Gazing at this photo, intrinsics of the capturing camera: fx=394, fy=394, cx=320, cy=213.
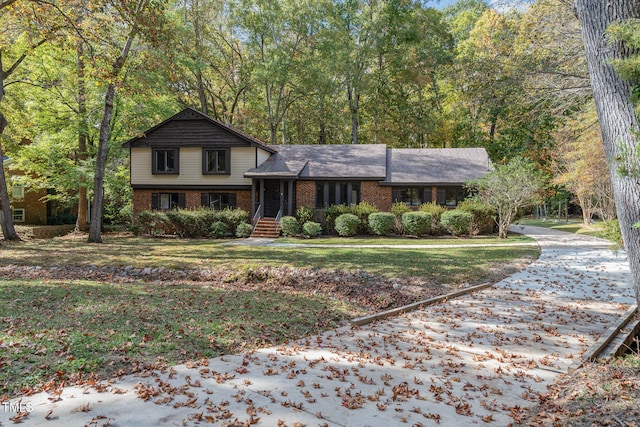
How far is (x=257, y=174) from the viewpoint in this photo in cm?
2166

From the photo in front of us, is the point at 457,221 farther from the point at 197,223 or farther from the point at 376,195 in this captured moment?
the point at 197,223

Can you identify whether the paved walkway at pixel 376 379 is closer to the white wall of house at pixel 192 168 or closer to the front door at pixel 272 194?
the front door at pixel 272 194

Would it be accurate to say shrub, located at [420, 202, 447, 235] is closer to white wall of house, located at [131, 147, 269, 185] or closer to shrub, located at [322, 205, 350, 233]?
shrub, located at [322, 205, 350, 233]

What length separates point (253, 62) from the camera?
29.8m

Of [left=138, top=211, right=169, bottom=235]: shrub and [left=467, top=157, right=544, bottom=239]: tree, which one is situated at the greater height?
[left=467, top=157, right=544, bottom=239]: tree

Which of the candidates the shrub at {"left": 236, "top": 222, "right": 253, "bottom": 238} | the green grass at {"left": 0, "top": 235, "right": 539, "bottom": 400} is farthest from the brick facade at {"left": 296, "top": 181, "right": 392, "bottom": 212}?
the green grass at {"left": 0, "top": 235, "right": 539, "bottom": 400}

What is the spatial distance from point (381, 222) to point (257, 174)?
7.31m

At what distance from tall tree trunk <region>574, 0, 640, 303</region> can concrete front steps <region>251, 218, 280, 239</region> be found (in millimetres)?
16672

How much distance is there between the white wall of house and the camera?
23.0m

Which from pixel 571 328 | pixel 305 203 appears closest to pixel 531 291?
pixel 571 328

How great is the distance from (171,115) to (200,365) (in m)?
23.1

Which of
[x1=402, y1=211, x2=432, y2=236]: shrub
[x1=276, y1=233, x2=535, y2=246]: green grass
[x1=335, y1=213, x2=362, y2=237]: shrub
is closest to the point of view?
[x1=276, y1=233, x2=535, y2=246]: green grass

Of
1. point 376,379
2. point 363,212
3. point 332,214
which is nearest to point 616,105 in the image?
point 376,379

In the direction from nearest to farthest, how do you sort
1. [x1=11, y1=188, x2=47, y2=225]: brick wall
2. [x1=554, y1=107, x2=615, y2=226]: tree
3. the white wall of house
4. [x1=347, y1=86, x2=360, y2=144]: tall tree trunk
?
[x1=554, y1=107, x2=615, y2=226]: tree < the white wall of house < [x1=11, y1=188, x2=47, y2=225]: brick wall < [x1=347, y1=86, x2=360, y2=144]: tall tree trunk
